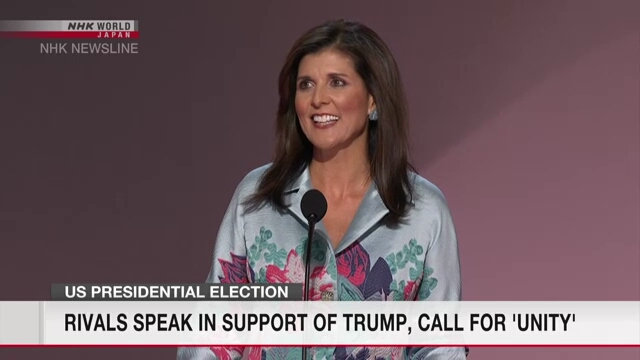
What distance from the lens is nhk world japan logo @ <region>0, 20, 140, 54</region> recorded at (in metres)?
4.26

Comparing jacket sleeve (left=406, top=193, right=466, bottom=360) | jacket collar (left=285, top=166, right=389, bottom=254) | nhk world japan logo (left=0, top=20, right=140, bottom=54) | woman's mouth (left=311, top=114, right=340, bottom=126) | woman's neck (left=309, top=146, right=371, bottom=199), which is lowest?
jacket sleeve (left=406, top=193, right=466, bottom=360)

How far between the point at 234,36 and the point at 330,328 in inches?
78.5

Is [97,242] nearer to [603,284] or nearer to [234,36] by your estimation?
[234,36]

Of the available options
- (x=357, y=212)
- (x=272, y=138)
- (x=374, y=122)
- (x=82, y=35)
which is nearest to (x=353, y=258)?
(x=357, y=212)

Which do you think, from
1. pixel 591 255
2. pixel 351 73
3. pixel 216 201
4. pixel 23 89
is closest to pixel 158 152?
pixel 216 201

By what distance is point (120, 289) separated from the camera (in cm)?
302

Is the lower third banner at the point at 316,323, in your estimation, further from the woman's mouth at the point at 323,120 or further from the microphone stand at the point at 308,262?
the woman's mouth at the point at 323,120

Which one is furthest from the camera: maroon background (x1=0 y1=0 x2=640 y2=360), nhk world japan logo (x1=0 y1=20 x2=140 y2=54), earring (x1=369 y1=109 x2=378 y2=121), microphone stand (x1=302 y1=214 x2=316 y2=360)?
nhk world japan logo (x1=0 y1=20 x2=140 y2=54)

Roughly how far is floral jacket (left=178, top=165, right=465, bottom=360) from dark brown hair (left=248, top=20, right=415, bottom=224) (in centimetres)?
3

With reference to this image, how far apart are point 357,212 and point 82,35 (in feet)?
6.78

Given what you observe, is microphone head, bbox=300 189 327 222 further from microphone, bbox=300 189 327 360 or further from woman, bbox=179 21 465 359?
woman, bbox=179 21 465 359

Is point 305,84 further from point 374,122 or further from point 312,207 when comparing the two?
point 312,207

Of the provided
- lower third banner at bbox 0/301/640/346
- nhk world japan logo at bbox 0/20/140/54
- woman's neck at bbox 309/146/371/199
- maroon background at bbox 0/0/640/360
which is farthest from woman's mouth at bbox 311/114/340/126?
nhk world japan logo at bbox 0/20/140/54

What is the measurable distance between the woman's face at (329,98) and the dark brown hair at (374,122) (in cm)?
Result: 2
